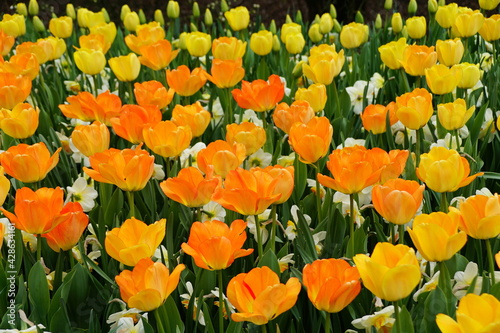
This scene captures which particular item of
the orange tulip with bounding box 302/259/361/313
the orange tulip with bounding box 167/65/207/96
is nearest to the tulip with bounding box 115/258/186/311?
the orange tulip with bounding box 302/259/361/313

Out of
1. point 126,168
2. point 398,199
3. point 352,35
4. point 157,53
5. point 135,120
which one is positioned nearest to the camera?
point 398,199

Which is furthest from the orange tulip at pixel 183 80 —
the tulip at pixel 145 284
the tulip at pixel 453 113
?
the tulip at pixel 145 284

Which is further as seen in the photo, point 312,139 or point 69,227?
point 312,139

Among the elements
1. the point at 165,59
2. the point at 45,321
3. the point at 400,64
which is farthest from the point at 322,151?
the point at 165,59

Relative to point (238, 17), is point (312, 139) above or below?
above

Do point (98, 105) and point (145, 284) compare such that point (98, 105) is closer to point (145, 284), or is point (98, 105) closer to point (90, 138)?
point (90, 138)

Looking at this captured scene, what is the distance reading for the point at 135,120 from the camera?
1.94 m

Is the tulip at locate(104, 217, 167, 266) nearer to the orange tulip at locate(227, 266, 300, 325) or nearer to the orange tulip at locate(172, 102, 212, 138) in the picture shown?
the orange tulip at locate(227, 266, 300, 325)

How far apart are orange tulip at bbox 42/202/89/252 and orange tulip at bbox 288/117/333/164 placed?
0.51 m

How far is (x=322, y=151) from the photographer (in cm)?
168

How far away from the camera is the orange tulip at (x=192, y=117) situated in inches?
77.9

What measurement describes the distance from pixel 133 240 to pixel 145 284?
165 mm

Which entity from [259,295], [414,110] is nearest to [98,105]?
[414,110]

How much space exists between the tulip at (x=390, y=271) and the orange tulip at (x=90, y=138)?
0.99 metres
